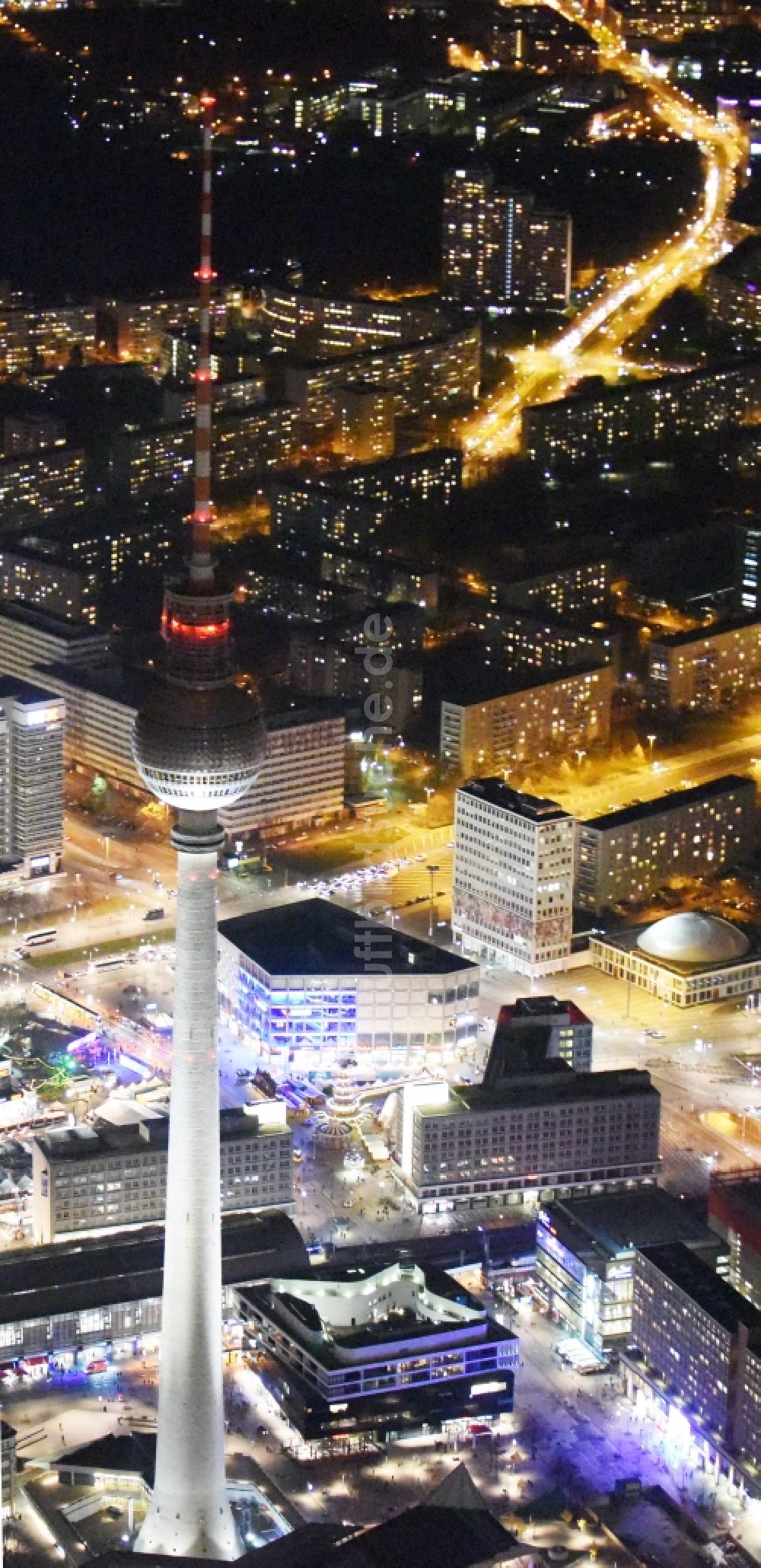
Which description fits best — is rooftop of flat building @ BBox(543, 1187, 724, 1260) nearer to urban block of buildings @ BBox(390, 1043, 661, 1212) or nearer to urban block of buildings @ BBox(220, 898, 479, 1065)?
urban block of buildings @ BBox(390, 1043, 661, 1212)

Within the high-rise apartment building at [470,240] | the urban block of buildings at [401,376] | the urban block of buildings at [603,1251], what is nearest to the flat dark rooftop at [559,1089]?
the urban block of buildings at [603,1251]

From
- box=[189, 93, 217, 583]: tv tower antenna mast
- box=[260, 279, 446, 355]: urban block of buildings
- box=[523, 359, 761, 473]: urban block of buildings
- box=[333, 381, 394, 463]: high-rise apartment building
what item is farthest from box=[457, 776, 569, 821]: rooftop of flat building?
box=[260, 279, 446, 355]: urban block of buildings

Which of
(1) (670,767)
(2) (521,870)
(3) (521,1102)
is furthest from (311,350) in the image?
(3) (521,1102)

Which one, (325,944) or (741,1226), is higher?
(741,1226)

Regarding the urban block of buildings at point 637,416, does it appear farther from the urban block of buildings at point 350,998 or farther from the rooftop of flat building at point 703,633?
the urban block of buildings at point 350,998

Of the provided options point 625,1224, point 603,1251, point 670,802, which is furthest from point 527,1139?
point 670,802

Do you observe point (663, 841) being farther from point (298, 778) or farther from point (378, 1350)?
point (378, 1350)
